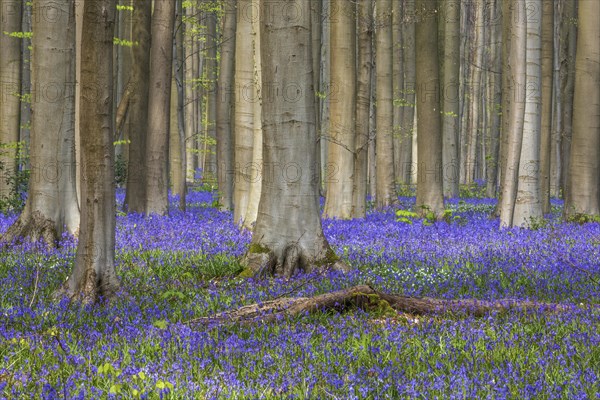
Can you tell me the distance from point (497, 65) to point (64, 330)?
27.7m

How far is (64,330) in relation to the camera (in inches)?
236

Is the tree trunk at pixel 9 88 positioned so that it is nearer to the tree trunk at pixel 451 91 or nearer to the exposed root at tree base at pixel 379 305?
the exposed root at tree base at pixel 379 305

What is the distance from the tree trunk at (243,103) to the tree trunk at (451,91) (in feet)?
44.5

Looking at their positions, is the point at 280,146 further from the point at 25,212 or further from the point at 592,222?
the point at 592,222

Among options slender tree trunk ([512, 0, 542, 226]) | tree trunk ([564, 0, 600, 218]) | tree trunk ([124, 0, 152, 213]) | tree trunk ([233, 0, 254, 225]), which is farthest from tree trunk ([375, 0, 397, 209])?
tree trunk ([233, 0, 254, 225])

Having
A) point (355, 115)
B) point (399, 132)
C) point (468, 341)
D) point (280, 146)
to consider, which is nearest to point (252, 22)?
point (355, 115)

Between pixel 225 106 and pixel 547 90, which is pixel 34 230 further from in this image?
pixel 547 90

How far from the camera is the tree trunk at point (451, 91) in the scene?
85.6 feet

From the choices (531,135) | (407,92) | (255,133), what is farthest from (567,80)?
(255,133)

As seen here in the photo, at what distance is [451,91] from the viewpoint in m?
28.0

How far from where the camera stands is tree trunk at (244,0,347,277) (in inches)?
353

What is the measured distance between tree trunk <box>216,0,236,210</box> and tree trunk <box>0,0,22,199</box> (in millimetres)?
5042

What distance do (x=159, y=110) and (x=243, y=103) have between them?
14.6 feet

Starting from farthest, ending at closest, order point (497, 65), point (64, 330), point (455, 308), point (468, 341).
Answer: point (497, 65), point (455, 308), point (64, 330), point (468, 341)
